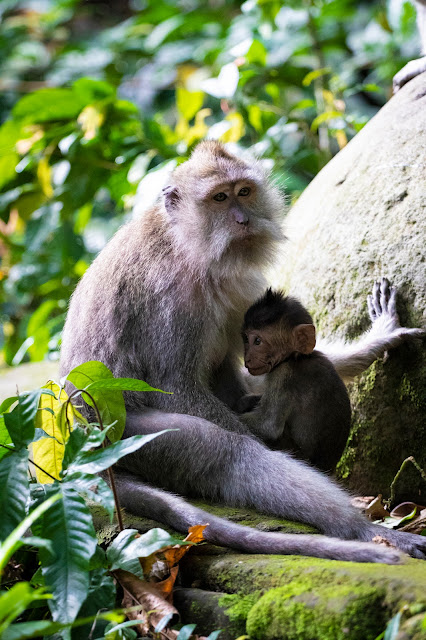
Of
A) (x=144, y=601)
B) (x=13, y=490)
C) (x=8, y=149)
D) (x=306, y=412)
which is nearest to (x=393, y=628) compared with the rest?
(x=144, y=601)

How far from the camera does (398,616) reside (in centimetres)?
236

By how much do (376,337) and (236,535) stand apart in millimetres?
1552

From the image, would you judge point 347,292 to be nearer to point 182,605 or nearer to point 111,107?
point 182,605

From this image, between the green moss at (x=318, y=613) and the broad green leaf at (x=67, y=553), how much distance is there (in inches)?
25.2

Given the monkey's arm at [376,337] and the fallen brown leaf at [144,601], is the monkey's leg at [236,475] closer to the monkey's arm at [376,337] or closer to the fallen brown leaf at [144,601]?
the fallen brown leaf at [144,601]

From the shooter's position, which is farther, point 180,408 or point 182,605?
point 180,408

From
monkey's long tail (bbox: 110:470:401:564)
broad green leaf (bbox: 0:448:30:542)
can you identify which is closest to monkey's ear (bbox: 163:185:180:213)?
monkey's long tail (bbox: 110:470:401:564)

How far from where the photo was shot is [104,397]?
3465mm

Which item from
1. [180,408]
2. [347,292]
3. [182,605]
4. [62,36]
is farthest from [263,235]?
[62,36]

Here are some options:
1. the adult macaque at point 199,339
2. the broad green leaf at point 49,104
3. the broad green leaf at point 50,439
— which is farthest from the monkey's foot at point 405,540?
the broad green leaf at point 49,104

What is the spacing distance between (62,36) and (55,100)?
6.96 meters

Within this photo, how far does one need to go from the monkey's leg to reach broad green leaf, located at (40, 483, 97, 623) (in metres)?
0.86

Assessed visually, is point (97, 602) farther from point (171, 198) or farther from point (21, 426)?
point (171, 198)

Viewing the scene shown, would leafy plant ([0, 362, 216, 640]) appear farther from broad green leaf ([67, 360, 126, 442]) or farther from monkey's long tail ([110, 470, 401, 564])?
monkey's long tail ([110, 470, 401, 564])
